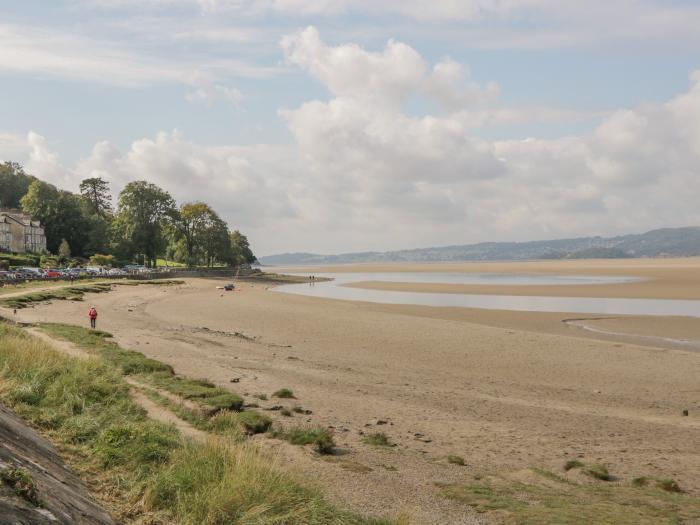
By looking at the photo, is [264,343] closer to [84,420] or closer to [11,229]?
[84,420]

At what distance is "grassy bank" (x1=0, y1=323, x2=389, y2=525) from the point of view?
6.68 m

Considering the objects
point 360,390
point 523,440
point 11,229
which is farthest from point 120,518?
point 11,229

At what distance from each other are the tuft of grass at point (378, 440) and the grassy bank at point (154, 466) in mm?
4503

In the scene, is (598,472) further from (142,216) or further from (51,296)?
(142,216)

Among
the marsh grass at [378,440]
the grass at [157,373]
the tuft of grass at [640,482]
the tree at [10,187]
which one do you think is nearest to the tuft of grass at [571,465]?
the tuft of grass at [640,482]

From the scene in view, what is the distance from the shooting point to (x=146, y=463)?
27.1 ft

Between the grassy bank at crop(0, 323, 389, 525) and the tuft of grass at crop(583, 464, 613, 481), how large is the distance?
628 centimetres

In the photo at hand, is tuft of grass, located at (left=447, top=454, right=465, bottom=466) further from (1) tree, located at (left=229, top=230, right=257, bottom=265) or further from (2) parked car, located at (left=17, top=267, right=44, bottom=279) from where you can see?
(1) tree, located at (left=229, top=230, right=257, bottom=265)

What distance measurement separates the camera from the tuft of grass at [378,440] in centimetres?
1309

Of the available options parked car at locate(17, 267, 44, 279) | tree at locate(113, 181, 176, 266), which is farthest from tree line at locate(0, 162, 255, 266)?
parked car at locate(17, 267, 44, 279)

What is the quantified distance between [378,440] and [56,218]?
107 metres

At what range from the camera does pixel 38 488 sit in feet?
16.8

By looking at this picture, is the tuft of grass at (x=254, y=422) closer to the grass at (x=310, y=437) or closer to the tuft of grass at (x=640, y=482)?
the grass at (x=310, y=437)

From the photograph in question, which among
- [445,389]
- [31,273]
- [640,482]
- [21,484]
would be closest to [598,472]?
[640,482]
